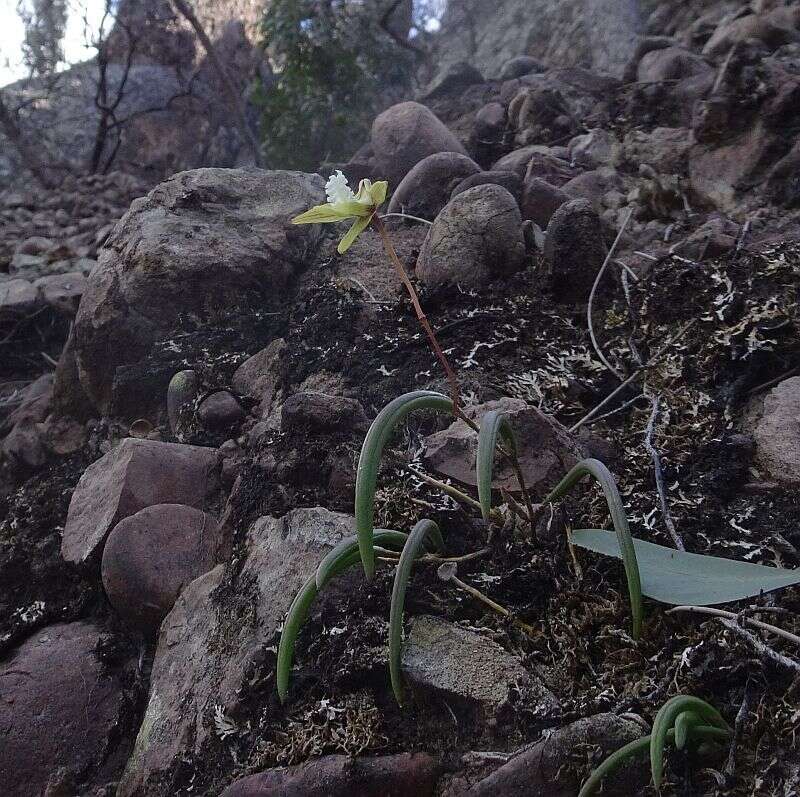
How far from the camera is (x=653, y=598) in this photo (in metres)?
1.20

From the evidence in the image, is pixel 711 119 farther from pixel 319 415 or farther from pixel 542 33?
pixel 542 33

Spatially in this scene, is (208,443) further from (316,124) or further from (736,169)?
(316,124)

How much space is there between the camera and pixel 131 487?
1.75 meters

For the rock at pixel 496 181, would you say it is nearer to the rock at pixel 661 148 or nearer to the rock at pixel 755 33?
the rock at pixel 661 148

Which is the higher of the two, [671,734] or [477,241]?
[477,241]

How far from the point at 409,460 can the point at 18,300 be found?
2036 mm

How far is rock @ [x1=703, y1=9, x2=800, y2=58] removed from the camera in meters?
3.29

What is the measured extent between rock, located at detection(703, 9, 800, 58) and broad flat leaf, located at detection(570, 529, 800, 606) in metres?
2.71

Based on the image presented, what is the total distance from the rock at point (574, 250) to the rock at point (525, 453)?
679 millimetres

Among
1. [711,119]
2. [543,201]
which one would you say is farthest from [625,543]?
[711,119]

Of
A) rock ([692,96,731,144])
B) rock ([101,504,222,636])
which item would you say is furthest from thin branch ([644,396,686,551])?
rock ([692,96,731,144])

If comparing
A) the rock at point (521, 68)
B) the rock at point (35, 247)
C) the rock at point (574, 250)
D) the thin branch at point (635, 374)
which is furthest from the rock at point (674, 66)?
the rock at point (35, 247)

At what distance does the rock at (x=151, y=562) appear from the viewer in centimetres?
159

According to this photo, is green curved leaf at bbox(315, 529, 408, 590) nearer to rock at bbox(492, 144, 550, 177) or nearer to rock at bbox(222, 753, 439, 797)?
rock at bbox(222, 753, 439, 797)
